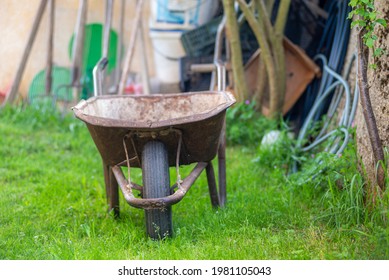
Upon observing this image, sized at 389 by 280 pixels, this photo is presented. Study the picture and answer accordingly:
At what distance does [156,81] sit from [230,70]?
153 cm

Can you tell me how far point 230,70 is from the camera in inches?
220

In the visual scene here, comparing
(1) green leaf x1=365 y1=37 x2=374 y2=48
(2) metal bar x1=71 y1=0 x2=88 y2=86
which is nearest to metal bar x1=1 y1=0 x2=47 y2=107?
(2) metal bar x1=71 y1=0 x2=88 y2=86

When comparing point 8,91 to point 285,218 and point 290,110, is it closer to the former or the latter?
point 290,110

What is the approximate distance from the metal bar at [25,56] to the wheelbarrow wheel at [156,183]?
3.50 m

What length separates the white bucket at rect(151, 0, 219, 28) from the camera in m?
6.55

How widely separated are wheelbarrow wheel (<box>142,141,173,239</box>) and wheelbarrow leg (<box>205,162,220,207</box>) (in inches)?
21.1

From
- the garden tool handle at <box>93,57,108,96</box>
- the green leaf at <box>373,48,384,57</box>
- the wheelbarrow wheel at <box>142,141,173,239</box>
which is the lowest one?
the wheelbarrow wheel at <box>142,141,173,239</box>

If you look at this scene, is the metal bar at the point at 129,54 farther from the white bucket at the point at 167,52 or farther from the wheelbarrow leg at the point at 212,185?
the wheelbarrow leg at the point at 212,185

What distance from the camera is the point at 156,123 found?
2873 millimetres

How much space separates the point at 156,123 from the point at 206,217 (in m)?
0.78

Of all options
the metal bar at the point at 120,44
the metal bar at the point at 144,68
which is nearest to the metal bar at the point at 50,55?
the metal bar at the point at 120,44

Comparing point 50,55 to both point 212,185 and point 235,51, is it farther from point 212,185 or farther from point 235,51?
point 212,185

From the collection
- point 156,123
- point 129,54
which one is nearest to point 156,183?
point 156,123

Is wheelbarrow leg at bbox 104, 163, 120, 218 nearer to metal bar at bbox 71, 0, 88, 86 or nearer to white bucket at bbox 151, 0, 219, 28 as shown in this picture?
metal bar at bbox 71, 0, 88, 86
